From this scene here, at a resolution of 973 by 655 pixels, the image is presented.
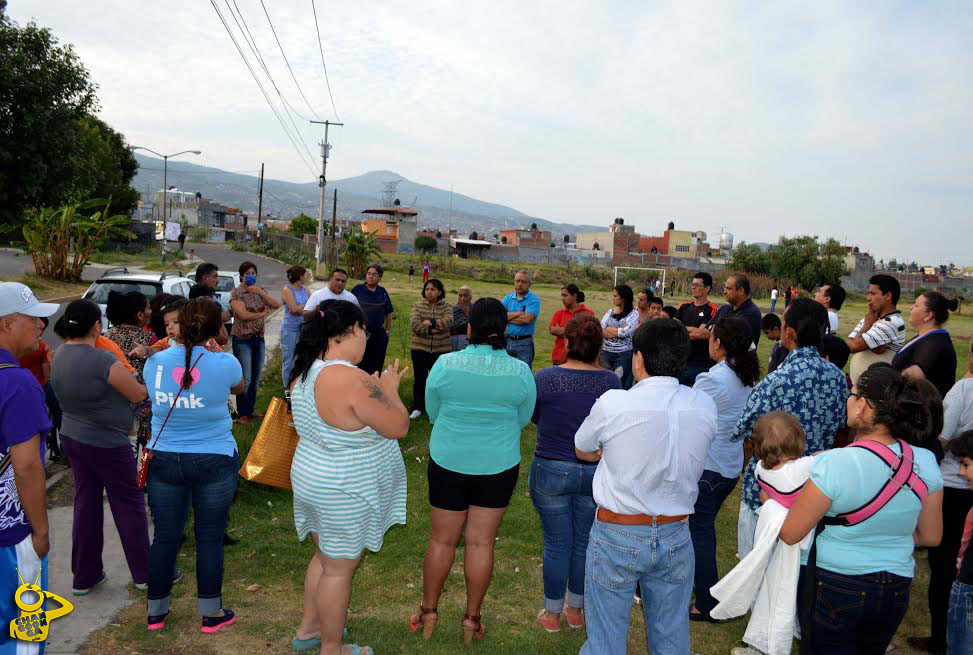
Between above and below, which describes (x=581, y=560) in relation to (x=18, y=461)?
below

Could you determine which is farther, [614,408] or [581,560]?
[581,560]

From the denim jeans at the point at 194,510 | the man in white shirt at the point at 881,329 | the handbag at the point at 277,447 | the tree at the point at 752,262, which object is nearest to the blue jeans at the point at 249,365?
the handbag at the point at 277,447

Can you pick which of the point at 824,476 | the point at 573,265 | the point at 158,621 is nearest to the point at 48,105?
the point at 158,621

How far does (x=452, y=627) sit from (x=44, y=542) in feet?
7.57

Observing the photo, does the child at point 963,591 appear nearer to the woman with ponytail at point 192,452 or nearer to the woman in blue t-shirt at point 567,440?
the woman in blue t-shirt at point 567,440

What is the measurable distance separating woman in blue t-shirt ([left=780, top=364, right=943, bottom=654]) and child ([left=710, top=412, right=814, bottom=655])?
18cm

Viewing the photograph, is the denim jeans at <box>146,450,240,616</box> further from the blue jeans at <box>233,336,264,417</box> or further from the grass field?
the blue jeans at <box>233,336,264,417</box>

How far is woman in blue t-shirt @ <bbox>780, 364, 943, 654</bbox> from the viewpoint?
271 cm

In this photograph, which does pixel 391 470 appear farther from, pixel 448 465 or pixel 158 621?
pixel 158 621

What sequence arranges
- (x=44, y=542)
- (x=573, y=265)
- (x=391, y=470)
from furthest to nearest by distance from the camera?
(x=573, y=265)
(x=391, y=470)
(x=44, y=542)

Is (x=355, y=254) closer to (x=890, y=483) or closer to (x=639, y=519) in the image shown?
(x=639, y=519)

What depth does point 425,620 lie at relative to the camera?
4.08 metres

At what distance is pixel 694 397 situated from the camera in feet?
10.1

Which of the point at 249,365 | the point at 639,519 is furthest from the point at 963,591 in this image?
the point at 249,365
